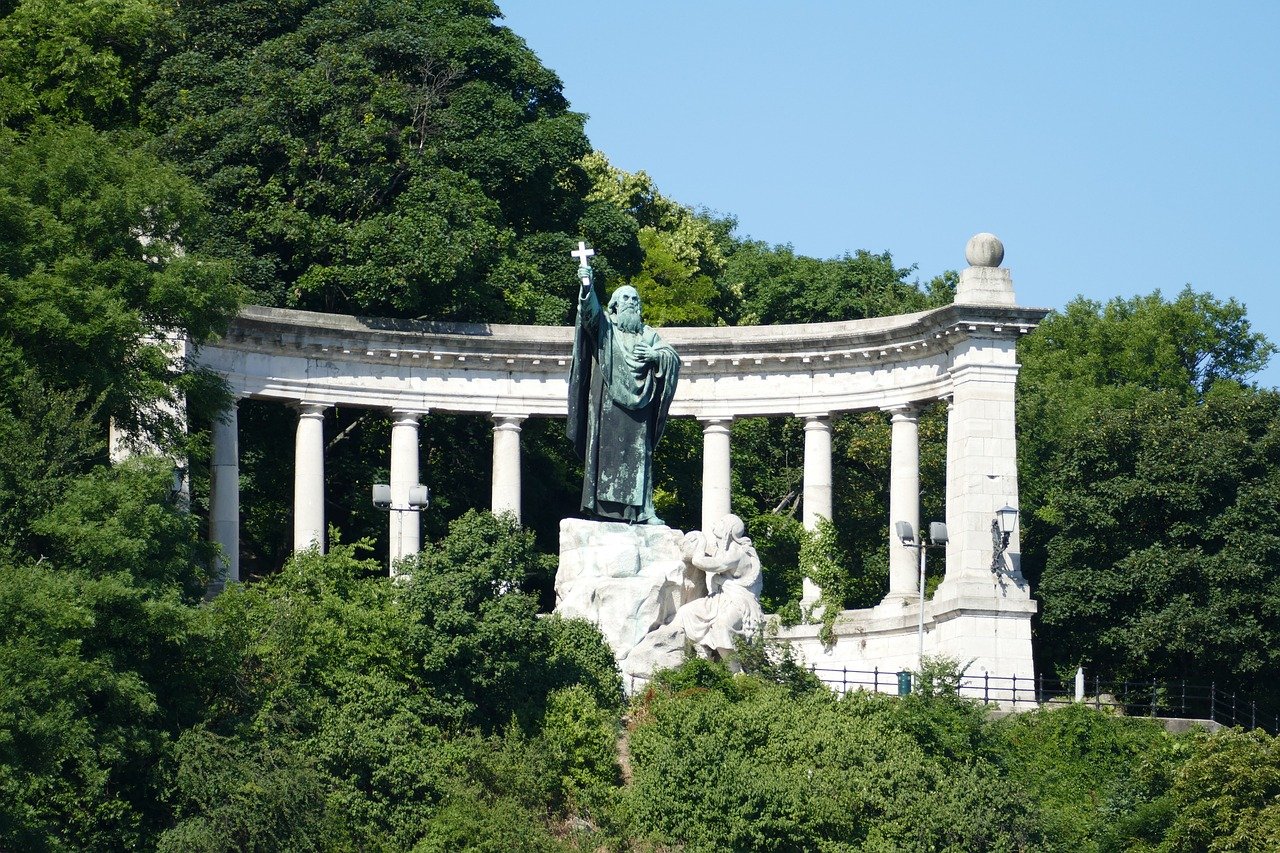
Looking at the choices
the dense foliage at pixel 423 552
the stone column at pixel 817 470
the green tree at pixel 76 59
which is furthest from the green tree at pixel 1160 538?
the green tree at pixel 76 59

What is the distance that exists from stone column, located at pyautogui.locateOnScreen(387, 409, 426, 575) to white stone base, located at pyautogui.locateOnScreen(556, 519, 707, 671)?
1380cm

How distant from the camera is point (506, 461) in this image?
244ft

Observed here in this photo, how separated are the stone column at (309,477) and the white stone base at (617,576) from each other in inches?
532

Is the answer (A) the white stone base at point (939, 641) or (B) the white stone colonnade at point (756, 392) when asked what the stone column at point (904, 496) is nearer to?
(B) the white stone colonnade at point (756, 392)

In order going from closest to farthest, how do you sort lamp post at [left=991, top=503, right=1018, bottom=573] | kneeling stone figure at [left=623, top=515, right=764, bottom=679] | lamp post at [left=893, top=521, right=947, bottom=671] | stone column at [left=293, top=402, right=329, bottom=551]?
kneeling stone figure at [left=623, top=515, right=764, bottom=679] < lamp post at [left=893, top=521, right=947, bottom=671] < lamp post at [left=991, top=503, right=1018, bottom=573] < stone column at [left=293, top=402, right=329, bottom=551]

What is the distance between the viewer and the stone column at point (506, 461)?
73750mm

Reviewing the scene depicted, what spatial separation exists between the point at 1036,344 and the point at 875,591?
19610 millimetres

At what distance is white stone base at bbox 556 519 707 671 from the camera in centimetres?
5862

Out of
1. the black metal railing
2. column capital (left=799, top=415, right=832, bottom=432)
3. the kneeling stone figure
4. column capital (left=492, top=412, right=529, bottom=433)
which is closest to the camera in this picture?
the kneeling stone figure

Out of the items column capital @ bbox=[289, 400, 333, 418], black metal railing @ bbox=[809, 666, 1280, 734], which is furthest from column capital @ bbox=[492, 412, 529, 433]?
black metal railing @ bbox=[809, 666, 1280, 734]

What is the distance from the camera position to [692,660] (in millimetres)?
58375

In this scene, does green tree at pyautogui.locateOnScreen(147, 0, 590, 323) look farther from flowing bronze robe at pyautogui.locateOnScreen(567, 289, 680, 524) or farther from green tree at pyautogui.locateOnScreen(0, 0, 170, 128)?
flowing bronze robe at pyautogui.locateOnScreen(567, 289, 680, 524)

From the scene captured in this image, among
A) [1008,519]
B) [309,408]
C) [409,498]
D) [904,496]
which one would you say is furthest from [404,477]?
[1008,519]

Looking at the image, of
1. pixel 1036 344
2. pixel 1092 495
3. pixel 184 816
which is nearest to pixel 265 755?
pixel 184 816
